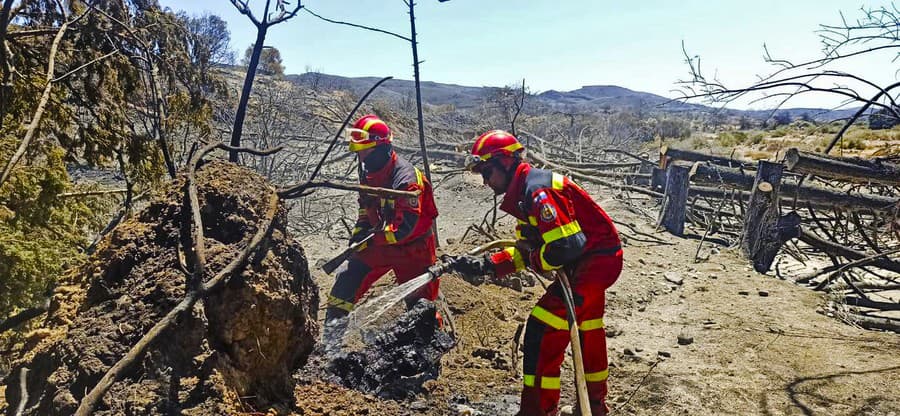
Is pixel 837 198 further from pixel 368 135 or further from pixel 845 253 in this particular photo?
pixel 368 135

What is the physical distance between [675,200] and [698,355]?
551cm

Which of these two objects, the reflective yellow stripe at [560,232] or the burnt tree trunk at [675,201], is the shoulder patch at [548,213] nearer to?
the reflective yellow stripe at [560,232]

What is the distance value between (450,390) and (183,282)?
7.64 ft

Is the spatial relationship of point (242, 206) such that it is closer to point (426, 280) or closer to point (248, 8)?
point (248, 8)

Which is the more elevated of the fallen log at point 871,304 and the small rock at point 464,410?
the small rock at point 464,410

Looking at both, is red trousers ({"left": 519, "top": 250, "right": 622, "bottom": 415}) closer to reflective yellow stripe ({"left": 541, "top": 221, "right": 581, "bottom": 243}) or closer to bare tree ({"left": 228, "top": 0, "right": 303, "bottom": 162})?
reflective yellow stripe ({"left": 541, "top": 221, "right": 581, "bottom": 243})

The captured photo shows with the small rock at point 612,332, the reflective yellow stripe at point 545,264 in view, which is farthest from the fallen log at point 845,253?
the reflective yellow stripe at point 545,264

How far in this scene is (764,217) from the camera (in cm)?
721

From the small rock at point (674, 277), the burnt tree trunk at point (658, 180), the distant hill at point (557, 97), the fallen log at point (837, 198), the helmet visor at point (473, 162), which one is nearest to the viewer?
the helmet visor at point (473, 162)

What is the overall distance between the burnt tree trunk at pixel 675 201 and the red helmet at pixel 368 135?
6444 millimetres

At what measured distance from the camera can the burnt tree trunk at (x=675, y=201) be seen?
30.3 ft

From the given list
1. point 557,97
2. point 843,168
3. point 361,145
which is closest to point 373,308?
point 361,145

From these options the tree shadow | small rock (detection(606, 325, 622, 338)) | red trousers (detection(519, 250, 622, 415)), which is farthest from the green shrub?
red trousers (detection(519, 250, 622, 415))

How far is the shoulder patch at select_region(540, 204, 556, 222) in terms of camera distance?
3012 millimetres
